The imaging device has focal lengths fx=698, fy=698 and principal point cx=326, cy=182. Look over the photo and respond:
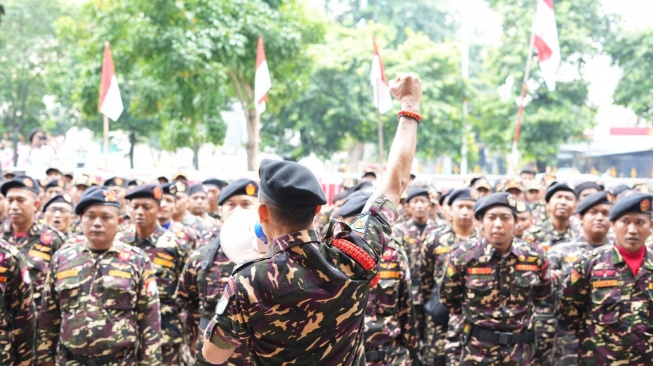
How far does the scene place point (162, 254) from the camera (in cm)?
640

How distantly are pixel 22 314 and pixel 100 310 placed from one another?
0.53 m

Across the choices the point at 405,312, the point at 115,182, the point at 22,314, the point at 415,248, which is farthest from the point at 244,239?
the point at 115,182

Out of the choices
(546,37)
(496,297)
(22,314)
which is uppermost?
(546,37)

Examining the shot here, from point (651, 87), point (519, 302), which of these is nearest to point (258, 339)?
point (519, 302)

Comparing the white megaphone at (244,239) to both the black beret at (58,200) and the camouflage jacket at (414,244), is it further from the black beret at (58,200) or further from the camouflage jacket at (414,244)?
the black beret at (58,200)

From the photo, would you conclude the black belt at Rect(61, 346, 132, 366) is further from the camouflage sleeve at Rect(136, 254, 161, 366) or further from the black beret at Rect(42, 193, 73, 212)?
the black beret at Rect(42, 193, 73, 212)

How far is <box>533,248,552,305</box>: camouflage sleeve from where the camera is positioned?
5.63 meters

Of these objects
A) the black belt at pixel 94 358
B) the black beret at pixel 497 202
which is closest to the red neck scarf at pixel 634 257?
the black beret at pixel 497 202

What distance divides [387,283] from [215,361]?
260 cm

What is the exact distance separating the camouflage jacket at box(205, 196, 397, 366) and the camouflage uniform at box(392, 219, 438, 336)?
4.29 meters

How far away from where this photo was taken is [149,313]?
4.87 metres

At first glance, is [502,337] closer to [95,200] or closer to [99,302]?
[99,302]

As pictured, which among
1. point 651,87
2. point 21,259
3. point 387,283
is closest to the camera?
point 21,259

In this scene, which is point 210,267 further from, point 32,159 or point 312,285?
point 32,159
